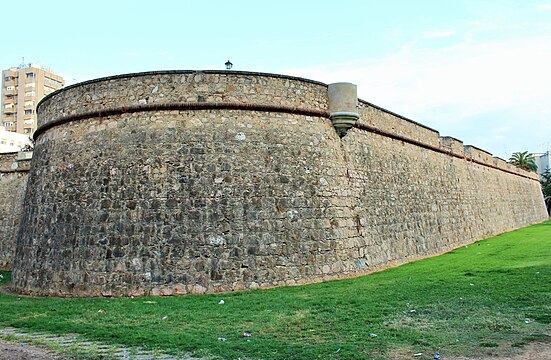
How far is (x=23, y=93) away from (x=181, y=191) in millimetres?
60494

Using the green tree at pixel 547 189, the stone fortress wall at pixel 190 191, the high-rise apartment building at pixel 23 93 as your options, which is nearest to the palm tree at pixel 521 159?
the green tree at pixel 547 189

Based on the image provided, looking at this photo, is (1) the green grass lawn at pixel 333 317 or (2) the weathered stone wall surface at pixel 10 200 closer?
(1) the green grass lawn at pixel 333 317

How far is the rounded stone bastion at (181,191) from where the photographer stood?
362 inches

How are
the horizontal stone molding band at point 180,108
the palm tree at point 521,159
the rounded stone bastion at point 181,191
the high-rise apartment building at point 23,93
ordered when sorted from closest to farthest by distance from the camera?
the rounded stone bastion at point 181,191 → the horizontal stone molding band at point 180,108 → the palm tree at point 521,159 → the high-rise apartment building at point 23,93

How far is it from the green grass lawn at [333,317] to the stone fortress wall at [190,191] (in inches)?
27.7

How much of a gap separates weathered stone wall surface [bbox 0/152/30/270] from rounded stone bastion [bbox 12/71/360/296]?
7.11m

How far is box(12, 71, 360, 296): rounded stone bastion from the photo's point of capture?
30.2 ft

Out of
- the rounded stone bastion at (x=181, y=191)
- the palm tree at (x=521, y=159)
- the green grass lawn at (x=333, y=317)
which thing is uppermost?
the palm tree at (x=521, y=159)

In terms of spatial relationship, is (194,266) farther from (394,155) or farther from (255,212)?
(394,155)

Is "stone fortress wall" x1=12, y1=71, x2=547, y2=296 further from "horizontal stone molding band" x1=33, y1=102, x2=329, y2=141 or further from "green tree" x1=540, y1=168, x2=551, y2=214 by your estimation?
"green tree" x1=540, y1=168, x2=551, y2=214

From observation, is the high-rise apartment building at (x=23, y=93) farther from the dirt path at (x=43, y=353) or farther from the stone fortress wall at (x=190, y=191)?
the dirt path at (x=43, y=353)

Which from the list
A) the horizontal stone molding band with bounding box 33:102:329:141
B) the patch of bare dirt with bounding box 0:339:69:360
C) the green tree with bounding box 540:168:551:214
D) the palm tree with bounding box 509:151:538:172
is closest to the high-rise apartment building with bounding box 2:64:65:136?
the horizontal stone molding band with bounding box 33:102:329:141

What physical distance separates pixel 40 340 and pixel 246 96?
651 cm

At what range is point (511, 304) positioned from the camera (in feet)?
22.1
